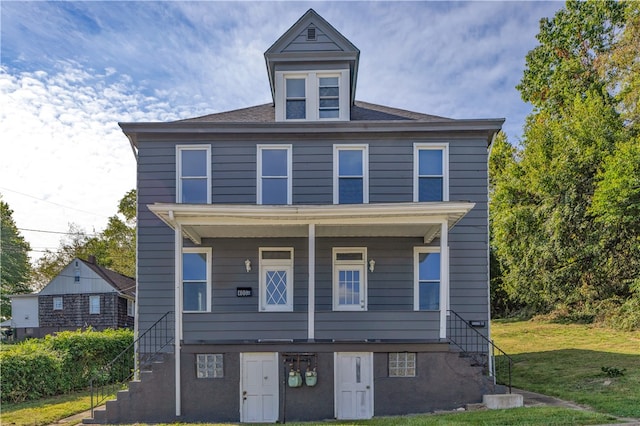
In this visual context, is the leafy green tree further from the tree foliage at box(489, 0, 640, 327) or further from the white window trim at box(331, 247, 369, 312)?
the tree foliage at box(489, 0, 640, 327)

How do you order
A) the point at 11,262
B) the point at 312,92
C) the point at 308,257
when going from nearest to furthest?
the point at 308,257 < the point at 312,92 < the point at 11,262

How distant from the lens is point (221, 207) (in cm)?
917

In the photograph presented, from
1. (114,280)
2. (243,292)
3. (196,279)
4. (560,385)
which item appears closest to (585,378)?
(560,385)

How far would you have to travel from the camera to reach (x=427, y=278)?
11031 mm

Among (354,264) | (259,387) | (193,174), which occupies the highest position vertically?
(193,174)

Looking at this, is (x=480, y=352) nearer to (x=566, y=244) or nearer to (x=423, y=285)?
(x=423, y=285)

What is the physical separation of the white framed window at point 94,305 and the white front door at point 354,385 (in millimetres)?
22763

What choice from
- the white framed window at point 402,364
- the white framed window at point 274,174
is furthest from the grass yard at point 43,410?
the white framed window at point 402,364

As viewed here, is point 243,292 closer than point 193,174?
Yes

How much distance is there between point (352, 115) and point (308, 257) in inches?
166

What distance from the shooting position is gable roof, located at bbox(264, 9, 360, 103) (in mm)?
11711

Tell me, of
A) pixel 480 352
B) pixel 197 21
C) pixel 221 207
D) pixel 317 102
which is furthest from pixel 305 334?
pixel 197 21

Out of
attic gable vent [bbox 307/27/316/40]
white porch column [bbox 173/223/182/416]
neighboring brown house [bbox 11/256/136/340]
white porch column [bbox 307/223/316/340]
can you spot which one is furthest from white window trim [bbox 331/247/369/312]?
neighboring brown house [bbox 11/256/136/340]

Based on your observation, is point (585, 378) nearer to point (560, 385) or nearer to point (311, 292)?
point (560, 385)
